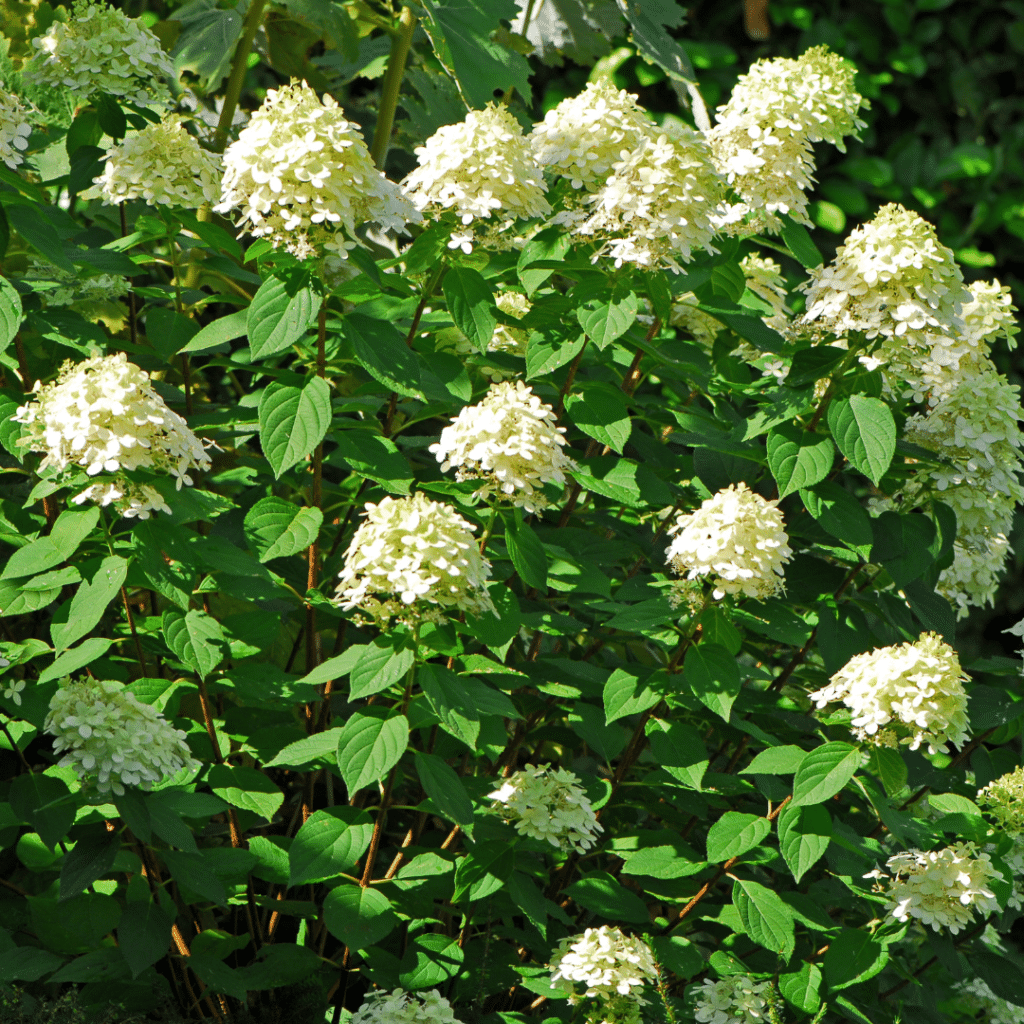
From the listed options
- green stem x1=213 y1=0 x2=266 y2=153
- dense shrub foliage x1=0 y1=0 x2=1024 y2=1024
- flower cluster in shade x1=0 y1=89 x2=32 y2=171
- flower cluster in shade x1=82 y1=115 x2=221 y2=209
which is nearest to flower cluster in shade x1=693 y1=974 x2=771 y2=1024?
dense shrub foliage x1=0 y1=0 x2=1024 y2=1024

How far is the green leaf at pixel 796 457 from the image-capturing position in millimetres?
2293

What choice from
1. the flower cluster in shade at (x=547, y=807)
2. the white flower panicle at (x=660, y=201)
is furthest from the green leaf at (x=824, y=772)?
the white flower panicle at (x=660, y=201)

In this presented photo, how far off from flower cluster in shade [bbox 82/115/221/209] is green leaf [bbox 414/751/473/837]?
4.36 ft

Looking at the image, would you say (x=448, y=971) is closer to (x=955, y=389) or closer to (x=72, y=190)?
(x=955, y=389)

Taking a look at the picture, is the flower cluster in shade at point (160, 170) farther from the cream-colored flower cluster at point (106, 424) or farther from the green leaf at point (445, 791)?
the green leaf at point (445, 791)

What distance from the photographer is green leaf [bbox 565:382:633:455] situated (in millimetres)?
2334

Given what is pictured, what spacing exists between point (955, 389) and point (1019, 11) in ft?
13.6

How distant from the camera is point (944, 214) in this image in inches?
227

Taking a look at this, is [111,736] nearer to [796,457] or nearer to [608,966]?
[608,966]

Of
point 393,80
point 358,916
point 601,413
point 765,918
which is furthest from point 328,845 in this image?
point 393,80

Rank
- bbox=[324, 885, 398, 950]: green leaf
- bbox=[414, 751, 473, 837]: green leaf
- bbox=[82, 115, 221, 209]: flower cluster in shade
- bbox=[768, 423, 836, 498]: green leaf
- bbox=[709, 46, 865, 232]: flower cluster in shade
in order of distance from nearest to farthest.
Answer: bbox=[414, 751, 473, 837]: green leaf → bbox=[324, 885, 398, 950]: green leaf → bbox=[768, 423, 836, 498]: green leaf → bbox=[82, 115, 221, 209]: flower cluster in shade → bbox=[709, 46, 865, 232]: flower cluster in shade

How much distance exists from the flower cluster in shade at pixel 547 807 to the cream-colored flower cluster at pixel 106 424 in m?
0.92

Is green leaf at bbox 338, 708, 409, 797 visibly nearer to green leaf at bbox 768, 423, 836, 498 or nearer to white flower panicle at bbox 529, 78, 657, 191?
green leaf at bbox 768, 423, 836, 498

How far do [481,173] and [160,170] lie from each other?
29.0 inches
